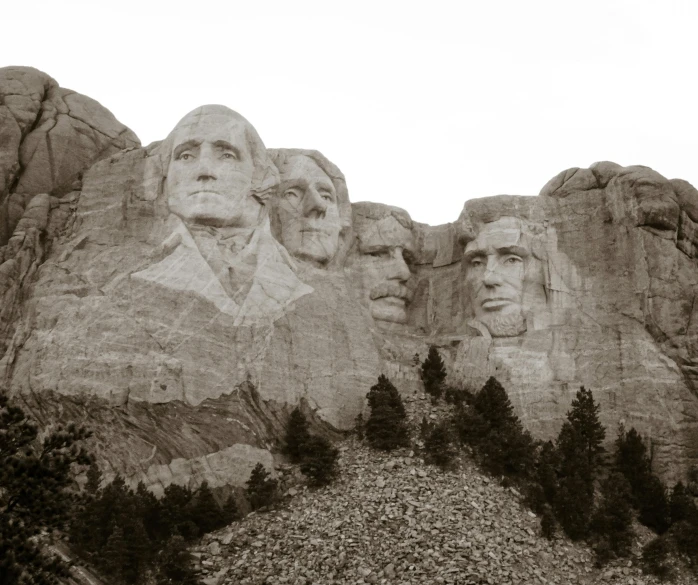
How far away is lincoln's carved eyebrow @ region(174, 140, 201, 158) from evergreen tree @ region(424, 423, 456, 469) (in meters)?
9.39

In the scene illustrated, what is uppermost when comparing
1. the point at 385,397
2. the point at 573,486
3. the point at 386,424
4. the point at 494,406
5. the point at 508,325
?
the point at 508,325

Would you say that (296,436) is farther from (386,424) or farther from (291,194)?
(291,194)

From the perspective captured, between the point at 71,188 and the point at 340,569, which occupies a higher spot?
the point at 71,188

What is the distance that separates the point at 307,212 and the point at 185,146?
3.73 m

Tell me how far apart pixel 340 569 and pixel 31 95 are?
1681 cm

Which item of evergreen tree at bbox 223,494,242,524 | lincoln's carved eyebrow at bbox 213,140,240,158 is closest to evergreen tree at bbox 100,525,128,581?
evergreen tree at bbox 223,494,242,524

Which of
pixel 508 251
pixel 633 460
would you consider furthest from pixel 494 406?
pixel 508 251

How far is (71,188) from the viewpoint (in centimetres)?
4503

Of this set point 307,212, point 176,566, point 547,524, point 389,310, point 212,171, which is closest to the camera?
point 176,566

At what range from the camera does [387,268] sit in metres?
46.4

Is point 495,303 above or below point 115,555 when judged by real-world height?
above

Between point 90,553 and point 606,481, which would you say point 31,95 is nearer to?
point 90,553

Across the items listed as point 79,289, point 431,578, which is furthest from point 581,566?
point 79,289

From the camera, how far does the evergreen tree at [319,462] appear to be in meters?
39.6
